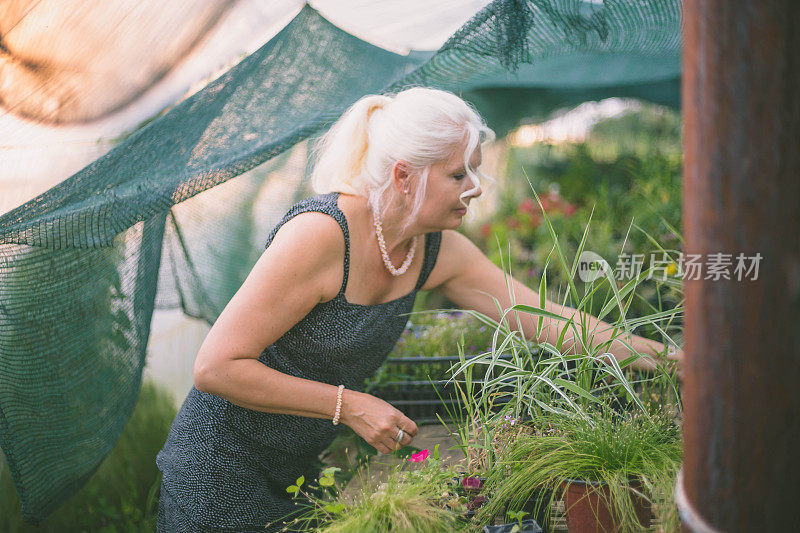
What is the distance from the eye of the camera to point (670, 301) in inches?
143

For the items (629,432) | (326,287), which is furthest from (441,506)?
(326,287)

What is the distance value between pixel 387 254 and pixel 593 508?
88 centimetres

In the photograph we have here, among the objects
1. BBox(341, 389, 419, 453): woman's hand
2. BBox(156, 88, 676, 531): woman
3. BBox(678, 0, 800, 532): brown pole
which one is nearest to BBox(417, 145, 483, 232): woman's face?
BBox(156, 88, 676, 531): woman

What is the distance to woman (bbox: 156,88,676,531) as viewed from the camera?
1532 mm

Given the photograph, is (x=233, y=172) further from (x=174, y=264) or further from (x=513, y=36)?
(x=513, y=36)

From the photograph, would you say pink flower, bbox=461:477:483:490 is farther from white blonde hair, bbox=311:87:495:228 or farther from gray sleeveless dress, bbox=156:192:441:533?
white blonde hair, bbox=311:87:495:228

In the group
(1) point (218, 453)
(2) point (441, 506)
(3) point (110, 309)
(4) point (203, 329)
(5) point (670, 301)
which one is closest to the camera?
(2) point (441, 506)

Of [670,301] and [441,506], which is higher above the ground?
[670,301]

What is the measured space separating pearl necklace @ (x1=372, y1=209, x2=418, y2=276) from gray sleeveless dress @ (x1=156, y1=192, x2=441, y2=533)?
99 millimetres

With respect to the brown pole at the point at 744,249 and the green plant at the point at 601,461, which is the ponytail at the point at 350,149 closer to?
the green plant at the point at 601,461

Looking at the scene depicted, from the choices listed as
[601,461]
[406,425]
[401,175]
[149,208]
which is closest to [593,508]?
[601,461]

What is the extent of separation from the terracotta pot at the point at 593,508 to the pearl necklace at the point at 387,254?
2.66ft

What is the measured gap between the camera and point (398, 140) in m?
1.67

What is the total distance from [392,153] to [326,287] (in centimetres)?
40
